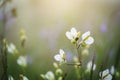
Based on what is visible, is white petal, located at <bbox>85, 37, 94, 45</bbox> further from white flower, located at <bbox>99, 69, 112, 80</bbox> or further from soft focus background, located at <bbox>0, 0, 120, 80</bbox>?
soft focus background, located at <bbox>0, 0, 120, 80</bbox>

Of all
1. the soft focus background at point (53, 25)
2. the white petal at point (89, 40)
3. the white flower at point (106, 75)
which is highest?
the soft focus background at point (53, 25)

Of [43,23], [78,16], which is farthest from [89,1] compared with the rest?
[43,23]

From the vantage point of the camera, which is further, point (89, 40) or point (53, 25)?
point (53, 25)

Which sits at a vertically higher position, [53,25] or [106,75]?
[53,25]

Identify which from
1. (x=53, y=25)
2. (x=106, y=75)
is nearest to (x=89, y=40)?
(x=106, y=75)

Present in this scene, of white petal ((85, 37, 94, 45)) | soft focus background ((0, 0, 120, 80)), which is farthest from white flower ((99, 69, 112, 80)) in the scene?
soft focus background ((0, 0, 120, 80))

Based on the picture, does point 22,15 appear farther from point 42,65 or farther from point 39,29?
point 42,65

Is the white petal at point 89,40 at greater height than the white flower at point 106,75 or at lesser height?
greater

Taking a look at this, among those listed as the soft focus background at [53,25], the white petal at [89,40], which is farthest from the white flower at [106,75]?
the soft focus background at [53,25]

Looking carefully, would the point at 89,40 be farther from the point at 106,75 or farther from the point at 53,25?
the point at 53,25

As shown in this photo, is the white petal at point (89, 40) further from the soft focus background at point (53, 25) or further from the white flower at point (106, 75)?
the soft focus background at point (53, 25)
